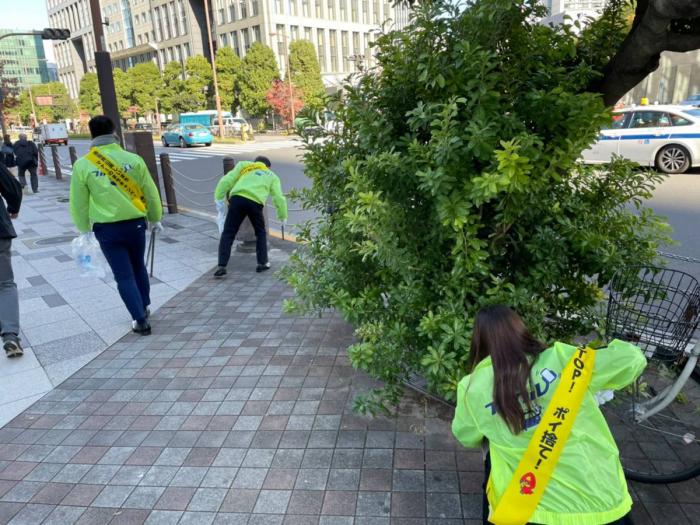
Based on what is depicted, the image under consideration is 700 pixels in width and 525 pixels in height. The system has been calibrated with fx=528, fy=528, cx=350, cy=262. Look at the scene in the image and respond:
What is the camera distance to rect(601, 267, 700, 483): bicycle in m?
2.55

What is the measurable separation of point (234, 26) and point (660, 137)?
5627 centimetres

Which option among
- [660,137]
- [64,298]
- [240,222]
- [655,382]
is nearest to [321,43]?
[660,137]

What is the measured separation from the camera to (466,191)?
8.01 feet

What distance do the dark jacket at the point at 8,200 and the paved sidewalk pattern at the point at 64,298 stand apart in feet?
3.59

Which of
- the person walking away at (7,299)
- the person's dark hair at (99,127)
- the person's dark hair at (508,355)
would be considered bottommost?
the person walking away at (7,299)

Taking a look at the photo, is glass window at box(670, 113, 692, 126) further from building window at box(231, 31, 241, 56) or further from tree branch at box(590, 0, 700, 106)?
building window at box(231, 31, 241, 56)

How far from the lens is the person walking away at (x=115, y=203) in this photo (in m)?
4.69

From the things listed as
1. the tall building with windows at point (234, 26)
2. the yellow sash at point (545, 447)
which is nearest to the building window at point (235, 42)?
the tall building with windows at point (234, 26)

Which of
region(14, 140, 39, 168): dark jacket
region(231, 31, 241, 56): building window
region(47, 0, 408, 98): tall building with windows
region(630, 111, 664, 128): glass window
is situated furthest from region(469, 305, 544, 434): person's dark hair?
region(231, 31, 241, 56): building window

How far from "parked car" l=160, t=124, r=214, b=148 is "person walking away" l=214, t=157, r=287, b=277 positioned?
30230 mm

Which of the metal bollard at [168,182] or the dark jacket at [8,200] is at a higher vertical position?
the dark jacket at [8,200]

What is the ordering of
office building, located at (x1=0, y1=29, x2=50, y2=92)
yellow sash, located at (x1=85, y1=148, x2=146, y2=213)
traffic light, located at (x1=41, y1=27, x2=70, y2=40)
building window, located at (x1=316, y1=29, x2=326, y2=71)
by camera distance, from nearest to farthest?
1. yellow sash, located at (x1=85, y1=148, x2=146, y2=213)
2. traffic light, located at (x1=41, y1=27, x2=70, y2=40)
3. building window, located at (x1=316, y1=29, x2=326, y2=71)
4. office building, located at (x1=0, y1=29, x2=50, y2=92)

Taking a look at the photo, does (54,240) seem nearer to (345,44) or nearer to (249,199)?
(249,199)

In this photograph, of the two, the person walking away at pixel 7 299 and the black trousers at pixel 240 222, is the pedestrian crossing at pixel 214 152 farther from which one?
the person walking away at pixel 7 299
